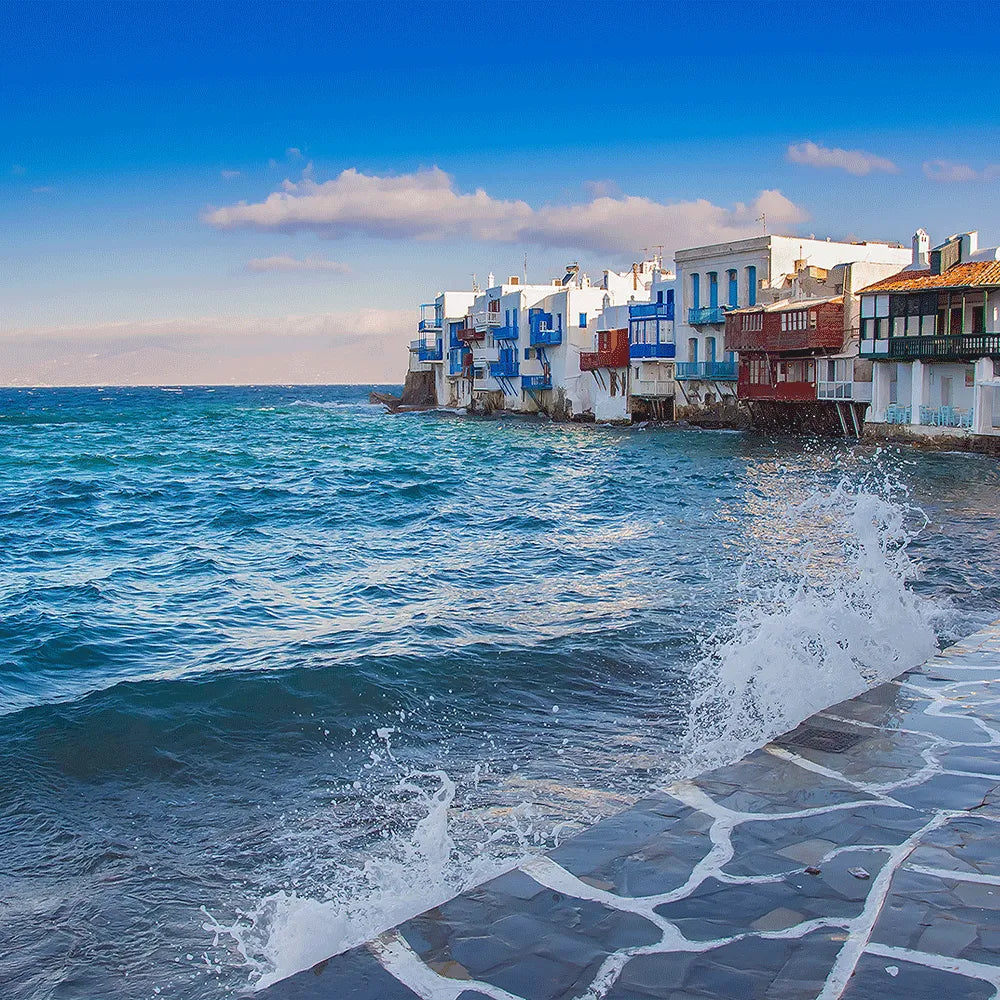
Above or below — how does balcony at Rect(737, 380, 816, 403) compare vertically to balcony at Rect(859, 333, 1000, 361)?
below

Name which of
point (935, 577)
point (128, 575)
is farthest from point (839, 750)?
point (128, 575)

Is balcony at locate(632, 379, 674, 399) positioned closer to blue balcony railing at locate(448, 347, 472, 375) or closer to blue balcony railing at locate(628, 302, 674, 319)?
blue balcony railing at locate(628, 302, 674, 319)

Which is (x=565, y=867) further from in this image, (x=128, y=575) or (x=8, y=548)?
(x=8, y=548)

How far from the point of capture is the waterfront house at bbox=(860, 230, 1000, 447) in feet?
132

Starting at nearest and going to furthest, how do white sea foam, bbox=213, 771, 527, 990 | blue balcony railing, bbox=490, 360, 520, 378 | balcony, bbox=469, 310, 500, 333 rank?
white sea foam, bbox=213, 771, 527, 990 < blue balcony railing, bbox=490, 360, 520, 378 < balcony, bbox=469, 310, 500, 333

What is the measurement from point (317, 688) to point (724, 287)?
5379cm

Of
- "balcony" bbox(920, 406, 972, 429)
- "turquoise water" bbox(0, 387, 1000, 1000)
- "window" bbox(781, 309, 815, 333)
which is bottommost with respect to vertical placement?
"turquoise water" bbox(0, 387, 1000, 1000)

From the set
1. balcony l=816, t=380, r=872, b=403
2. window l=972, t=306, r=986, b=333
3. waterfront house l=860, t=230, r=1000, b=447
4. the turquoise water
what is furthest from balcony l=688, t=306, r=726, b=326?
the turquoise water

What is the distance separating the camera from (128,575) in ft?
61.6

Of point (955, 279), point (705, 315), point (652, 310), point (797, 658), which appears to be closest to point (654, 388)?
point (652, 310)

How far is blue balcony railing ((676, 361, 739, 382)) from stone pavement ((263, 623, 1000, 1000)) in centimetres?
5356

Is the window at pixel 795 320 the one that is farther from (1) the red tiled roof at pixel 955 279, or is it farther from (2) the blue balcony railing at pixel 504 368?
(2) the blue balcony railing at pixel 504 368

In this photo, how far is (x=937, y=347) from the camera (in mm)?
41938

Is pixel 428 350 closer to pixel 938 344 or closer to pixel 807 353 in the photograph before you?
pixel 807 353
